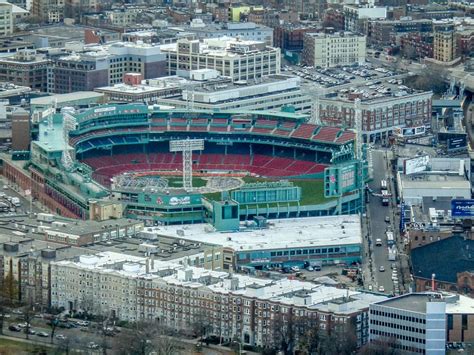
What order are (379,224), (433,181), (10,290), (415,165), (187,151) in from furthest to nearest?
(415,165), (187,151), (433,181), (379,224), (10,290)

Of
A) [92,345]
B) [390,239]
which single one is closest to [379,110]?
[390,239]

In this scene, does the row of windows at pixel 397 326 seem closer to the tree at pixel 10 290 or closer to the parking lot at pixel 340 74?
the tree at pixel 10 290

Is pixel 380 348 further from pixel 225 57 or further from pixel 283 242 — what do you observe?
pixel 225 57

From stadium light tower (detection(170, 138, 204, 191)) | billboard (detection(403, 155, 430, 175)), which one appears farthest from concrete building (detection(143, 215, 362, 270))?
billboard (detection(403, 155, 430, 175))

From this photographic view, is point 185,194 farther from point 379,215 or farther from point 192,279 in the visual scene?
point 192,279

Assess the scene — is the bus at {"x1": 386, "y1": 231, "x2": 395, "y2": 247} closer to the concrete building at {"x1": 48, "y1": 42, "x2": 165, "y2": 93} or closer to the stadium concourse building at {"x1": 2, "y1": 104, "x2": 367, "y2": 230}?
the stadium concourse building at {"x1": 2, "y1": 104, "x2": 367, "y2": 230}

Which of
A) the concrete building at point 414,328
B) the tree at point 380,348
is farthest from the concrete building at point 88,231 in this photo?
the tree at point 380,348

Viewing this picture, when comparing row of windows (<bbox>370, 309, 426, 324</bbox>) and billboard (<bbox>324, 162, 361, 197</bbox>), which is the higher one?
billboard (<bbox>324, 162, 361, 197</bbox>)
